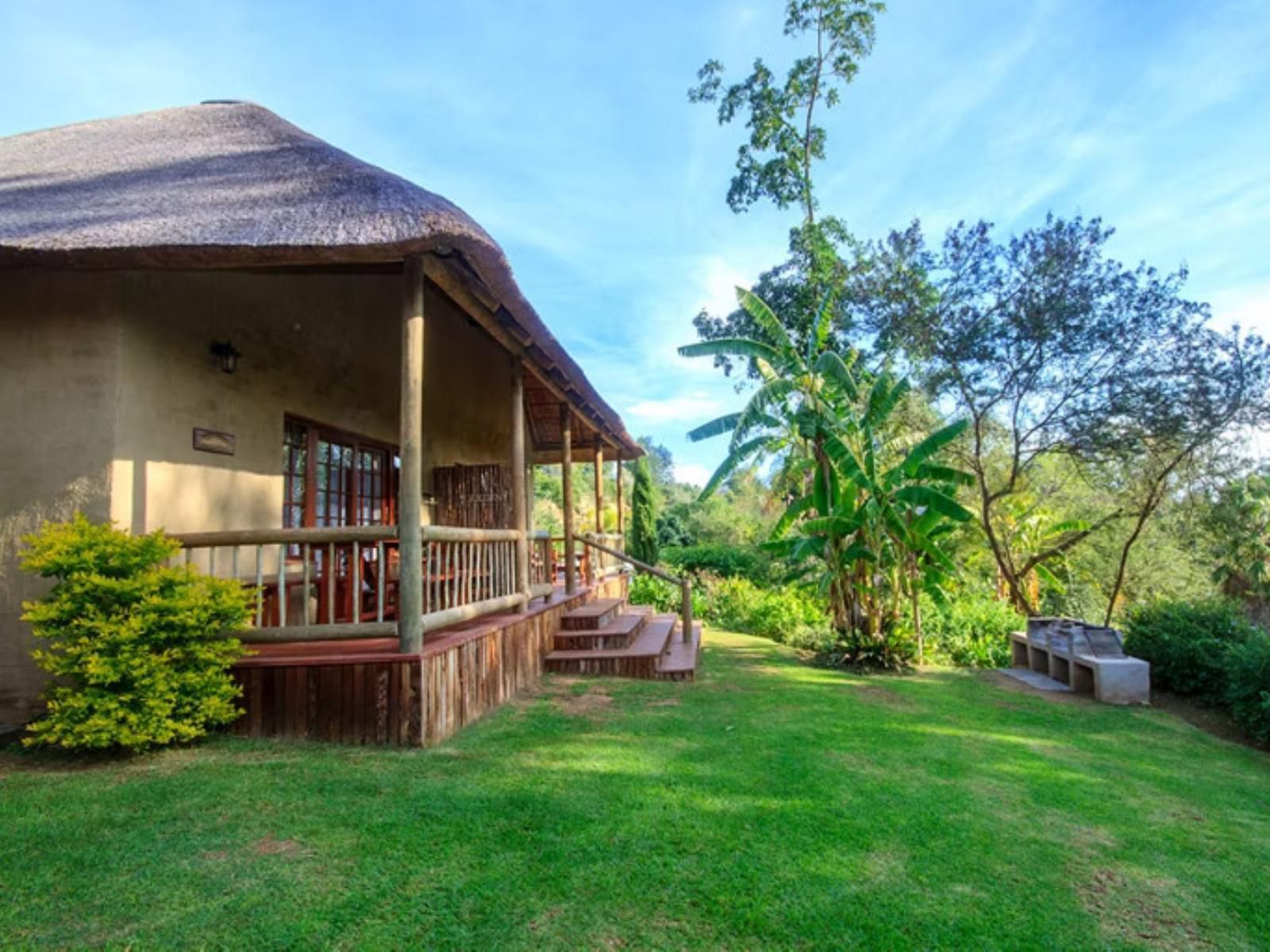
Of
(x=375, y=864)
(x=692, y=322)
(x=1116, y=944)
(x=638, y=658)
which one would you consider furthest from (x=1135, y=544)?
(x=375, y=864)

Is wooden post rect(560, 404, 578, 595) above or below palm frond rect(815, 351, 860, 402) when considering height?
below

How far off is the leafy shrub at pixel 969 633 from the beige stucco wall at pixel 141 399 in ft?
27.3

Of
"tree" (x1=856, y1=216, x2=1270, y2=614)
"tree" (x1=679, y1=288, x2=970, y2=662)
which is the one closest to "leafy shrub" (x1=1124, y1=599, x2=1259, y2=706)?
"tree" (x1=679, y1=288, x2=970, y2=662)

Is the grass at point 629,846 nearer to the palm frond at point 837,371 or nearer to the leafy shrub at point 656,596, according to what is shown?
the palm frond at point 837,371

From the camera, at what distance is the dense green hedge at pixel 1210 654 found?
6258 mm

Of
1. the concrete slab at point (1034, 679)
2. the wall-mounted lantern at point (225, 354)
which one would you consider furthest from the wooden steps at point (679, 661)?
the wall-mounted lantern at point (225, 354)

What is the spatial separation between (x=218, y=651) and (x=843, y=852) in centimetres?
362

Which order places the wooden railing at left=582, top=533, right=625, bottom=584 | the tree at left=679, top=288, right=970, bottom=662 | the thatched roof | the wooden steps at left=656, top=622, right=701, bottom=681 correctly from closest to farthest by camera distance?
the thatched roof < the wooden steps at left=656, top=622, right=701, bottom=681 < the tree at left=679, top=288, right=970, bottom=662 < the wooden railing at left=582, top=533, right=625, bottom=584

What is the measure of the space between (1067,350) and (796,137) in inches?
378

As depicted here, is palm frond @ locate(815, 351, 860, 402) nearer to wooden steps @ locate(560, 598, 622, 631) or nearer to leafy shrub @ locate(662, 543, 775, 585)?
wooden steps @ locate(560, 598, 622, 631)

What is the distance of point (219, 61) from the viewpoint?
Answer: 11.3 metres

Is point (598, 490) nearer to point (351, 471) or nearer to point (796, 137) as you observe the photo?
point (351, 471)

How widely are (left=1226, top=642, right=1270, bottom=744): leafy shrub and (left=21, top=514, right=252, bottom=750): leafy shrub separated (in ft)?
27.5

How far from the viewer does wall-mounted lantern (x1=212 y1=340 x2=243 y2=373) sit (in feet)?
16.7
